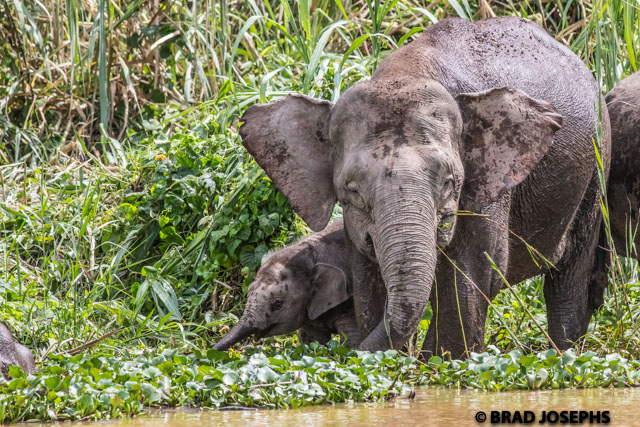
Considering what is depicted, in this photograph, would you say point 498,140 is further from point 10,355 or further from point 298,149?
point 10,355

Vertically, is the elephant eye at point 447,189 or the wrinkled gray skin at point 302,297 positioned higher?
the elephant eye at point 447,189

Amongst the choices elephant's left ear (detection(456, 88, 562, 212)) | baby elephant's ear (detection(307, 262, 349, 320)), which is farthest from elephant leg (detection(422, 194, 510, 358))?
baby elephant's ear (detection(307, 262, 349, 320))

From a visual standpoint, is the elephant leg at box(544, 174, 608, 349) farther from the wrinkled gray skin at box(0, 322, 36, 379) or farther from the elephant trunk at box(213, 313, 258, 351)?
the wrinkled gray skin at box(0, 322, 36, 379)

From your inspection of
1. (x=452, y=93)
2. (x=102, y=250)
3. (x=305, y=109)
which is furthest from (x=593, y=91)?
(x=102, y=250)

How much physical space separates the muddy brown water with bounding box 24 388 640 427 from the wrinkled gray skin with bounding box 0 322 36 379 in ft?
2.94

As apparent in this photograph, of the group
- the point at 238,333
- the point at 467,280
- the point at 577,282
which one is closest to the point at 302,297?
the point at 238,333

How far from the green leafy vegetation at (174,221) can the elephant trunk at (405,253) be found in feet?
0.62

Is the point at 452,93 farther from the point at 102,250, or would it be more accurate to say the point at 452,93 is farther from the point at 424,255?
the point at 102,250

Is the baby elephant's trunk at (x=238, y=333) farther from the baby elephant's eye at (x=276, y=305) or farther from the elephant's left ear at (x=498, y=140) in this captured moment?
the elephant's left ear at (x=498, y=140)

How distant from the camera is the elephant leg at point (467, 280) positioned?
5.69 metres

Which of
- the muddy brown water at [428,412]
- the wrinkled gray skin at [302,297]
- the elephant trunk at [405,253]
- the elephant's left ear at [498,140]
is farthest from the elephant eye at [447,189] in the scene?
the wrinkled gray skin at [302,297]

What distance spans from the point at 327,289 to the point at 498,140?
163cm

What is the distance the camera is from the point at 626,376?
4.97 m

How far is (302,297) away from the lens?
6.84 metres
